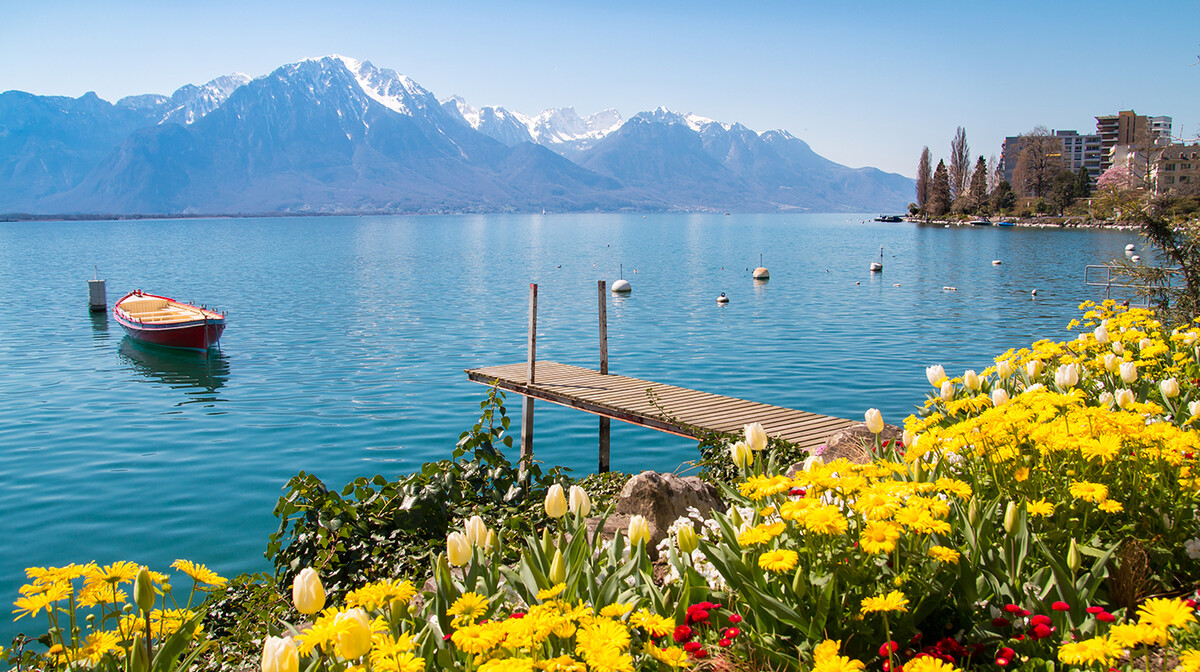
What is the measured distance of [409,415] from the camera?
18.7 meters

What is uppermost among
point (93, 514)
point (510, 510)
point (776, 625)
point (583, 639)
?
point (583, 639)

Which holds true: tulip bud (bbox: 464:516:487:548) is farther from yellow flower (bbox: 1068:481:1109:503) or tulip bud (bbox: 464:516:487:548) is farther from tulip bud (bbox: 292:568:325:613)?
yellow flower (bbox: 1068:481:1109:503)

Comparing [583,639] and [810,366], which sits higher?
[583,639]

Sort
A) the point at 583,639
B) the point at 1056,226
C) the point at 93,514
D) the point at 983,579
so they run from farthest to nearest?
the point at 1056,226 < the point at 93,514 < the point at 983,579 < the point at 583,639

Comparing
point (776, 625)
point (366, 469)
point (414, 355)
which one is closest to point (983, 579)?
point (776, 625)

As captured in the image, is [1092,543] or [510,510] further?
[510,510]

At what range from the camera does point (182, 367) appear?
84.8 feet

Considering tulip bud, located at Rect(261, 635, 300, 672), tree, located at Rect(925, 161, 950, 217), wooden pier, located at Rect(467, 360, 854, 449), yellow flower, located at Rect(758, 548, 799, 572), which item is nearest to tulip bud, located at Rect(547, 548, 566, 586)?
yellow flower, located at Rect(758, 548, 799, 572)

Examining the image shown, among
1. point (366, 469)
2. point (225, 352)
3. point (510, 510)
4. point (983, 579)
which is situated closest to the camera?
point (983, 579)

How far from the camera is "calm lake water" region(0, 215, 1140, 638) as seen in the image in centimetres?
1389

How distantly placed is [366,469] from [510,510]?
811 cm

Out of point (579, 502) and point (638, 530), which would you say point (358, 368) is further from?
point (638, 530)

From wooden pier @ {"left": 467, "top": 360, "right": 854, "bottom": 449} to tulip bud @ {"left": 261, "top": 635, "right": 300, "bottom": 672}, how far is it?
8645mm

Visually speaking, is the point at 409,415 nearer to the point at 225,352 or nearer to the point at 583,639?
the point at 225,352
